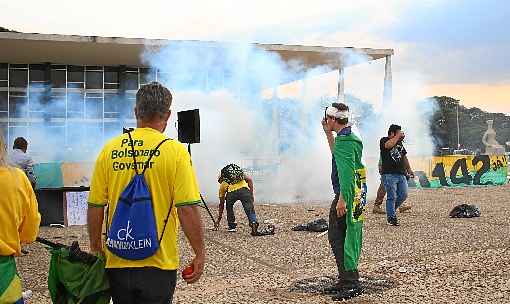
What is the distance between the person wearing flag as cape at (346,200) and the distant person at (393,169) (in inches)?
187

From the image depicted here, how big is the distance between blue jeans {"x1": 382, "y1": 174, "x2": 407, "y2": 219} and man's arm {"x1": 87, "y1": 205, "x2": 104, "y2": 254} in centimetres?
756

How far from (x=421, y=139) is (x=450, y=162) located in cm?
469

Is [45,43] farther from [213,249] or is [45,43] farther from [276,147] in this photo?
[213,249]

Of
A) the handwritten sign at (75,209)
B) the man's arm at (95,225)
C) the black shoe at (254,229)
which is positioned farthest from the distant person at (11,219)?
the handwritten sign at (75,209)

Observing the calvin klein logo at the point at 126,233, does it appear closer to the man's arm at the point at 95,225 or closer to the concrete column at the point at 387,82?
the man's arm at the point at 95,225

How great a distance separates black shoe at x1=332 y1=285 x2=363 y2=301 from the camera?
16.9 ft

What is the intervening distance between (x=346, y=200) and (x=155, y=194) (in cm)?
268

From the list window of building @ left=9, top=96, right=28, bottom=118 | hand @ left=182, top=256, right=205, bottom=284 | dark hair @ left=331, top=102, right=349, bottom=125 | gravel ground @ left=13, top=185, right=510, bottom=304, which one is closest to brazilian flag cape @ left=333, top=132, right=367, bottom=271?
dark hair @ left=331, top=102, right=349, bottom=125

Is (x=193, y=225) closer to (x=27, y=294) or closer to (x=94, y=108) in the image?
(x=27, y=294)

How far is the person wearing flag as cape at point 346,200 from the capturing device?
5.13 m

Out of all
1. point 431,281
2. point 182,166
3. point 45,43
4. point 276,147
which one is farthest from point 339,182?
point 45,43

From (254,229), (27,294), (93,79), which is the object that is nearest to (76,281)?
(27,294)

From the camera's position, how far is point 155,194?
9.11 ft

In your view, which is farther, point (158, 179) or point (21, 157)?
point (21, 157)
